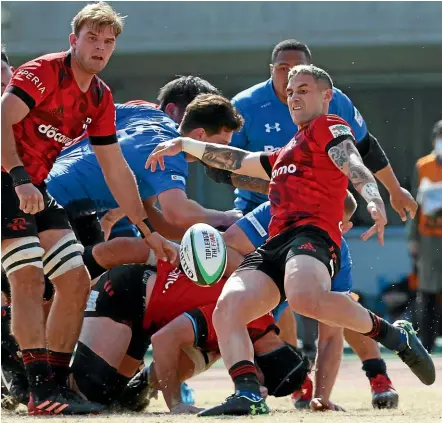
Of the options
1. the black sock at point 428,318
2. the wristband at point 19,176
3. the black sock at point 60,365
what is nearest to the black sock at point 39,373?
the black sock at point 60,365

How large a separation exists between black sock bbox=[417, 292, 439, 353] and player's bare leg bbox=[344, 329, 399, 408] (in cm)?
460

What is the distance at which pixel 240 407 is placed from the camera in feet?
18.5

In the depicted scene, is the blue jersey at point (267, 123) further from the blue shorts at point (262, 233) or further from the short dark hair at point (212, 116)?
the blue shorts at point (262, 233)

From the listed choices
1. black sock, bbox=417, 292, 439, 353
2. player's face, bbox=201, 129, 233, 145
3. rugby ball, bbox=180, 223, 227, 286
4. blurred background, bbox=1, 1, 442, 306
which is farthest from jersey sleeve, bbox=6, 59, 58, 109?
blurred background, bbox=1, 1, 442, 306

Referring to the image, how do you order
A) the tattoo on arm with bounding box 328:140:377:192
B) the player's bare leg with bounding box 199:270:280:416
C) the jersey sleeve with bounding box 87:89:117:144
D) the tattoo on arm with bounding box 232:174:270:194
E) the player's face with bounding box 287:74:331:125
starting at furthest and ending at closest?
the tattoo on arm with bounding box 232:174:270:194 < the jersey sleeve with bounding box 87:89:117:144 < the player's face with bounding box 287:74:331:125 < the tattoo on arm with bounding box 328:140:377:192 < the player's bare leg with bounding box 199:270:280:416

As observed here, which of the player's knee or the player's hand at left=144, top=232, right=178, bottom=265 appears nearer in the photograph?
the player's knee

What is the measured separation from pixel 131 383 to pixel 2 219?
1241mm

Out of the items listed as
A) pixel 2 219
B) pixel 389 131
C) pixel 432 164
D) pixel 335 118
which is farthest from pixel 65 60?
pixel 389 131

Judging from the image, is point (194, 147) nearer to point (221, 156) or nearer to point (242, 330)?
point (221, 156)

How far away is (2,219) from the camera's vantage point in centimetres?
641

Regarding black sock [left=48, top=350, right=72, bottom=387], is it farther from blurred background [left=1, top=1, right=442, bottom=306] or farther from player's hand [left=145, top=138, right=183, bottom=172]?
blurred background [left=1, top=1, right=442, bottom=306]

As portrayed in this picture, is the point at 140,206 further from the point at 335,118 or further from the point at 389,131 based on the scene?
the point at 389,131

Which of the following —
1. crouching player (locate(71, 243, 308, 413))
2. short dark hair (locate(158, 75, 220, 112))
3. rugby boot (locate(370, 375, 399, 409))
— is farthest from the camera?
short dark hair (locate(158, 75, 220, 112))

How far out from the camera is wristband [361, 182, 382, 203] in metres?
5.82
